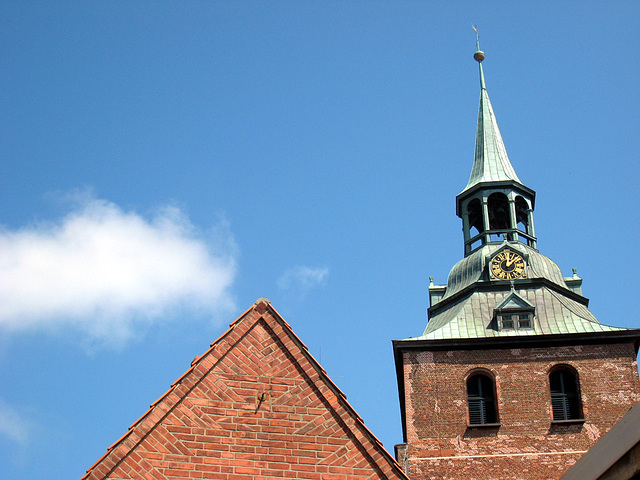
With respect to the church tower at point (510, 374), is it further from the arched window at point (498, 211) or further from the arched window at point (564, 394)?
the arched window at point (498, 211)

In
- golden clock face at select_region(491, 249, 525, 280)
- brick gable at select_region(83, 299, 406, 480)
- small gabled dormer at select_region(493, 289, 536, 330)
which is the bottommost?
brick gable at select_region(83, 299, 406, 480)

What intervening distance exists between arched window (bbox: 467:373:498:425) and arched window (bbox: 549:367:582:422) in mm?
1941

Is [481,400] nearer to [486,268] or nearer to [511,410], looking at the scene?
[511,410]

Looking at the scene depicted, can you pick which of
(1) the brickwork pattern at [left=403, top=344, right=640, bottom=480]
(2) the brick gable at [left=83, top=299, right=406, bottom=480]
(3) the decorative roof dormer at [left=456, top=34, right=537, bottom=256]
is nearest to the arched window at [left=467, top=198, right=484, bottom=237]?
A: (3) the decorative roof dormer at [left=456, top=34, right=537, bottom=256]

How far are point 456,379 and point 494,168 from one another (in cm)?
1219

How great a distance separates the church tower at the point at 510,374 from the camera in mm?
30047

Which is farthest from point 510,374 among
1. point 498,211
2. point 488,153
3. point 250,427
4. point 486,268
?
point 250,427

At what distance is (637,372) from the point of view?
103 feet

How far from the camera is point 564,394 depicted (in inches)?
1243

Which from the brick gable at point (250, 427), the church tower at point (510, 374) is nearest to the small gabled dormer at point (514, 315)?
the church tower at point (510, 374)

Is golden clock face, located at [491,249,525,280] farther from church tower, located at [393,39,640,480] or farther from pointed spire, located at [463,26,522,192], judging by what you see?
pointed spire, located at [463,26,522,192]

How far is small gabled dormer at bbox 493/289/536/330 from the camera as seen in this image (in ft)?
109

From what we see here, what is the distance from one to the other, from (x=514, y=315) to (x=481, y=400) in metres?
3.63

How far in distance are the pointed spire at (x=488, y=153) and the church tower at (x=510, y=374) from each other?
400 centimetres
